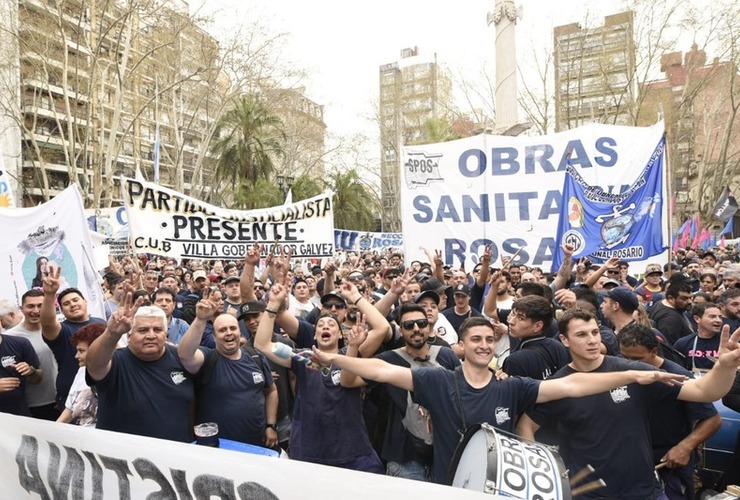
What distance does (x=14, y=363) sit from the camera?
13.0 feet

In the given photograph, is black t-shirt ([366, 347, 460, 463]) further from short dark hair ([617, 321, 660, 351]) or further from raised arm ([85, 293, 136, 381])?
raised arm ([85, 293, 136, 381])

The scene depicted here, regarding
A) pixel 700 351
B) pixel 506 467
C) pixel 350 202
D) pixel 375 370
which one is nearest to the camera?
pixel 506 467

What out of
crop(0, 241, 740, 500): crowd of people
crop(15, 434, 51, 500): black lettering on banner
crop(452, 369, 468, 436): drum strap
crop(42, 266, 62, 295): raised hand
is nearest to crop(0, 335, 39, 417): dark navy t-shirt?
crop(0, 241, 740, 500): crowd of people

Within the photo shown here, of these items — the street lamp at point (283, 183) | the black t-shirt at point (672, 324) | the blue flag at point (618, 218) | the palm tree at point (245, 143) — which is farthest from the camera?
the palm tree at point (245, 143)

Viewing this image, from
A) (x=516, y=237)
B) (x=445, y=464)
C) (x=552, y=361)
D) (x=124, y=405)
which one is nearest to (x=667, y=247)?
(x=516, y=237)

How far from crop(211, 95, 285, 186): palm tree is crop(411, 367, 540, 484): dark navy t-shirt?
105ft

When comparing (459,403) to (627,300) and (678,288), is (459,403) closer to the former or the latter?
(627,300)

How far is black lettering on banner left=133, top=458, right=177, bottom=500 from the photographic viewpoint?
9.06 ft

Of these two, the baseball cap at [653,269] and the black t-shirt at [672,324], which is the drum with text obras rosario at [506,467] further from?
the baseball cap at [653,269]

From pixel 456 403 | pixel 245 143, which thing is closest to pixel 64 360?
pixel 456 403

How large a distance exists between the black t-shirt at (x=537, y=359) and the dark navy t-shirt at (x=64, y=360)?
307 centimetres

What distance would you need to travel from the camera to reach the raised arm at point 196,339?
350 cm

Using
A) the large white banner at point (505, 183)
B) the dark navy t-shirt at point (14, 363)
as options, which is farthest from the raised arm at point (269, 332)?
the large white banner at point (505, 183)

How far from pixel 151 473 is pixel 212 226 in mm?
5307
